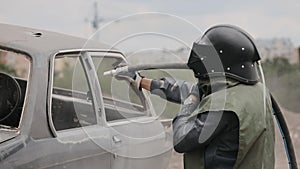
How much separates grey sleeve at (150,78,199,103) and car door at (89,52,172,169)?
1.67 ft

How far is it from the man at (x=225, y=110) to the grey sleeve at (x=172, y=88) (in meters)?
0.16

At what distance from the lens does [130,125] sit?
4195 millimetres

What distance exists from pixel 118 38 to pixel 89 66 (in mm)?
542

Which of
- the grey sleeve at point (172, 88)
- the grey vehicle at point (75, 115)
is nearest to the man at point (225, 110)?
the grey sleeve at point (172, 88)

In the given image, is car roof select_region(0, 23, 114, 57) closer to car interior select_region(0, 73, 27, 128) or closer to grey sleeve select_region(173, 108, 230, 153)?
car interior select_region(0, 73, 27, 128)

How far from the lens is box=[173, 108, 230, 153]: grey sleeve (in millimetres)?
2775

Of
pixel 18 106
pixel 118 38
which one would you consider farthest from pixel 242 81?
pixel 18 106

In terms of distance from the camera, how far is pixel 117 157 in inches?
155

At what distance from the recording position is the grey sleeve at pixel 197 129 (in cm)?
278

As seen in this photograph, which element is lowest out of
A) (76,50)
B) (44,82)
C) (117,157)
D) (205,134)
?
(117,157)

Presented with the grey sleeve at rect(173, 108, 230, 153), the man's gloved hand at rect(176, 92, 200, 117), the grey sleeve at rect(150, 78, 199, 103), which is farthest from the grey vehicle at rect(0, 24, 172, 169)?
the grey sleeve at rect(173, 108, 230, 153)

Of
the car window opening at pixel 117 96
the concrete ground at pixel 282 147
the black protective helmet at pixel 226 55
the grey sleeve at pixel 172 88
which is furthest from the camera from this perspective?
the concrete ground at pixel 282 147

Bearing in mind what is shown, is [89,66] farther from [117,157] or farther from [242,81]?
[242,81]

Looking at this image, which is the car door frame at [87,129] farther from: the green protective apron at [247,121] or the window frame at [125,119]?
the green protective apron at [247,121]
